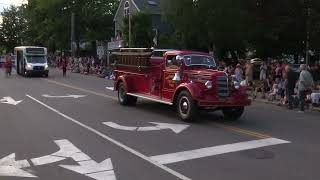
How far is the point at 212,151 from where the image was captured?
11.1 metres

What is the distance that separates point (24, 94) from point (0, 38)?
9920 cm

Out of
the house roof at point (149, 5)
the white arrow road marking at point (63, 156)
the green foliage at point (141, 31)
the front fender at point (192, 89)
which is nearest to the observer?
the white arrow road marking at point (63, 156)

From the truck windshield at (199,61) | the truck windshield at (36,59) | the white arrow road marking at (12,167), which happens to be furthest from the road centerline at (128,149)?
the truck windshield at (36,59)

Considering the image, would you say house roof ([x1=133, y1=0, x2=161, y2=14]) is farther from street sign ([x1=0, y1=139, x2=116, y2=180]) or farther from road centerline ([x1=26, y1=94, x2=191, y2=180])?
street sign ([x1=0, y1=139, x2=116, y2=180])

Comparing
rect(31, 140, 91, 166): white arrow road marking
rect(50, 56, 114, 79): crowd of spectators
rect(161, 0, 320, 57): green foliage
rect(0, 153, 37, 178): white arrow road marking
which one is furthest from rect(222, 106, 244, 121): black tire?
rect(50, 56, 114, 79): crowd of spectators

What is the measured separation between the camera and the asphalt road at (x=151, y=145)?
9.27 meters

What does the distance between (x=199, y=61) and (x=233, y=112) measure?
1.83m

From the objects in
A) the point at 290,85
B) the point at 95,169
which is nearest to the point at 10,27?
the point at 290,85

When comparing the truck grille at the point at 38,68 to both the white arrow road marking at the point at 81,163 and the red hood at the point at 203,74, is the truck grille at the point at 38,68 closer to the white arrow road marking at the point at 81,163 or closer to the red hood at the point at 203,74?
the red hood at the point at 203,74

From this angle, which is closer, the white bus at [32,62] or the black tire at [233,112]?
the black tire at [233,112]

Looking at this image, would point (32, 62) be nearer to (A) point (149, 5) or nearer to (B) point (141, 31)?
(B) point (141, 31)

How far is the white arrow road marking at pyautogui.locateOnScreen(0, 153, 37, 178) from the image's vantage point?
9102 millimetres

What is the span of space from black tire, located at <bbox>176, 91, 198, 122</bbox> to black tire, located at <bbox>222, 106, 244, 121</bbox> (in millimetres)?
1330

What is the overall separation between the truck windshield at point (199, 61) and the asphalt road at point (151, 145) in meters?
1.53
